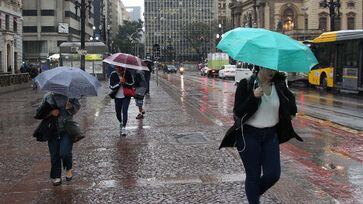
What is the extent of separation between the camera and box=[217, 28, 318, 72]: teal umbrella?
4.81 m

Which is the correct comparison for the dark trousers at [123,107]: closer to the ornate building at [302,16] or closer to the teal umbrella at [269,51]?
the teal umbrella at [269,51]

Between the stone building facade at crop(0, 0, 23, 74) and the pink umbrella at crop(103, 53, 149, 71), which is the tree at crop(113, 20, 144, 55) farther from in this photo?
the pink umbrella at crop(103, 53, 149, 71)

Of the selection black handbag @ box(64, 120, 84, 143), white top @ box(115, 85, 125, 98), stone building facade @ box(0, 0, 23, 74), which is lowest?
black handbag @ box(64, 120, 84, 143)

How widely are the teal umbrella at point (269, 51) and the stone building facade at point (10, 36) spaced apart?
52.3 meters

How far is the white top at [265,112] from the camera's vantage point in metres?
5.10

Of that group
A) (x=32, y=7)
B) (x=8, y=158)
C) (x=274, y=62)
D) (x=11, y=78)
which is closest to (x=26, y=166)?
(x=8, y=158)

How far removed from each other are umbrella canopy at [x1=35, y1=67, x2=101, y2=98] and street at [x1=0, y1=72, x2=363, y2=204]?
1273mm

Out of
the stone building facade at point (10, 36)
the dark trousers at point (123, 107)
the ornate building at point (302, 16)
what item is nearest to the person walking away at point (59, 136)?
the dark trousers at point (123, 107)

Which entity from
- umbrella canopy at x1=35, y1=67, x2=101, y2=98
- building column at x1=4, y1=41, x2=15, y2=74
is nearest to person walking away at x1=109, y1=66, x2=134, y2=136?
umbrella canopy at x1=35, y1=67, x2=101, y2=98

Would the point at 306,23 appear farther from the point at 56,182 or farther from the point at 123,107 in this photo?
the point at 56,182

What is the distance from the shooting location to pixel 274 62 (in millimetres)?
4758

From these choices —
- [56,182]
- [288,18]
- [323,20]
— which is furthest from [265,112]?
[288,18]

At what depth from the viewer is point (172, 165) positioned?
27.8ft

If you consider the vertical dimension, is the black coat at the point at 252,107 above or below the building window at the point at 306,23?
below
